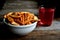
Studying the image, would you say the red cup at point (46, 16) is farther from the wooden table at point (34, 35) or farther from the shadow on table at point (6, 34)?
the shadow on table at point (6, 34)

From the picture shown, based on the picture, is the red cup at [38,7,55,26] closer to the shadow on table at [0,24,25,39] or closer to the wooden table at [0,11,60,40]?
the wooden table at [0,11,60,40]

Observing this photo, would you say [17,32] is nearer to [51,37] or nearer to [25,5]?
[51,37]

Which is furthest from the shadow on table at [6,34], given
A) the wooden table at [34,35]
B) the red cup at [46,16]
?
the red cup at [46,16]

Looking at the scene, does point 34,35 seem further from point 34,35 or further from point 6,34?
point 6,34

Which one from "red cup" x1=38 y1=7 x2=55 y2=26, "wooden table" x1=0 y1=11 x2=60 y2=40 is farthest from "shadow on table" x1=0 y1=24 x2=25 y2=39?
"red cup" x1=38 y1=7 x2=55 y2=26

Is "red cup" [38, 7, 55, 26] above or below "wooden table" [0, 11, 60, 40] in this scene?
above

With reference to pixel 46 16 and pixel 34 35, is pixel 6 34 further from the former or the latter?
pixel 46 16

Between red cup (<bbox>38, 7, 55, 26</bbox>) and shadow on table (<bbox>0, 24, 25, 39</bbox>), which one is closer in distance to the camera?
shadow on table (<bbox>0, 24, 25, 39</bbox>)

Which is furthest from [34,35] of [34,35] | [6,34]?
[6,34]

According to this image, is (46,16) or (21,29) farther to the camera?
(46,16)
